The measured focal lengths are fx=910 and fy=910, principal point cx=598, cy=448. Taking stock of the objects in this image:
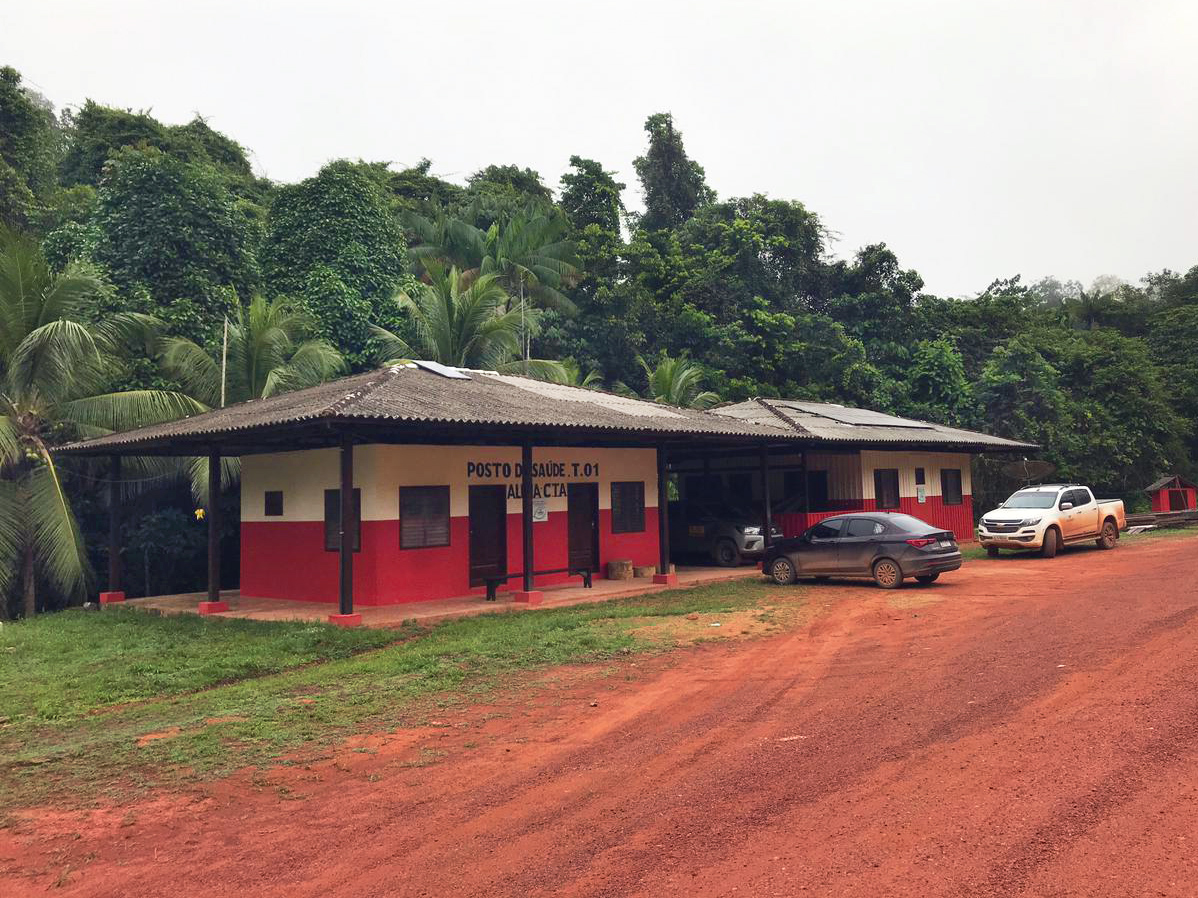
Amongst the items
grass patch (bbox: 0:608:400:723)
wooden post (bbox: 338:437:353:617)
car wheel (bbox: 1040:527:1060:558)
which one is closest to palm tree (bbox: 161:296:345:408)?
grass patch (bbox: 0:608:400:723)

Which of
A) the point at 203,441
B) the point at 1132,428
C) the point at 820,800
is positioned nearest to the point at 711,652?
the point at 820,800

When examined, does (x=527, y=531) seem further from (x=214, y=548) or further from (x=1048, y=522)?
(x=1048, y=522)

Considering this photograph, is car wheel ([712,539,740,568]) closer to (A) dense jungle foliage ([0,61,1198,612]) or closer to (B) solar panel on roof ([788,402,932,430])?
(B) solar panel on roof ([788,402,932,430])

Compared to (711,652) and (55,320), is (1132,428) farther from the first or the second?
(55,320)

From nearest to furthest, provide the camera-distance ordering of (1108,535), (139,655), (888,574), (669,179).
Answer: (139,655) < (888,574) < (1108,535) < (669,179)

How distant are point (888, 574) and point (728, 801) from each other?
483 inches

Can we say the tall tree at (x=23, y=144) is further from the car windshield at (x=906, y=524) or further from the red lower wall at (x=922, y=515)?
the car windshield at (x=906, y=524)

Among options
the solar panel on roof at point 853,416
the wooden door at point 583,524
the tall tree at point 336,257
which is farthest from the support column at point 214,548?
the solar panel on roof at point 853,416

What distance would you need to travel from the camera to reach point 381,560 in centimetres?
1591

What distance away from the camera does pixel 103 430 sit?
19656mm

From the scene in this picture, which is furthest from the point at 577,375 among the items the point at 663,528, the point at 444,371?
the point at 663,528

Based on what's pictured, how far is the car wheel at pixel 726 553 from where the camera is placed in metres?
23.0

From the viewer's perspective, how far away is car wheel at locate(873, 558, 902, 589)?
17.0m

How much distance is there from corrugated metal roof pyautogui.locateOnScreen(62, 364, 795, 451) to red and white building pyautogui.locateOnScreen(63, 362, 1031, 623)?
6 cm
